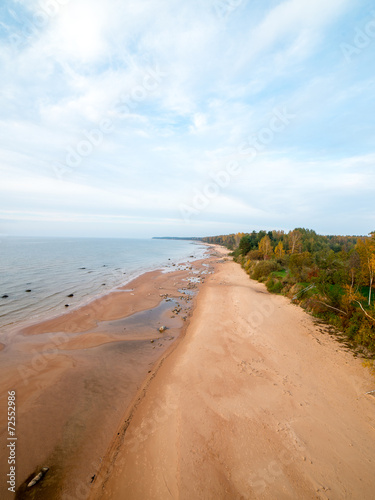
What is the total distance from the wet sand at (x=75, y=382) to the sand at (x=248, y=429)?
3.41 ft

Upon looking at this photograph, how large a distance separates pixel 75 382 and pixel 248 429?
9.37m

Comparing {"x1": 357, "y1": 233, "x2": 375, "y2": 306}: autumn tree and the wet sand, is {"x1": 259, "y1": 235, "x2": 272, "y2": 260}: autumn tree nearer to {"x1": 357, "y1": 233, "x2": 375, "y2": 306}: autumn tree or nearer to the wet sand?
{"x1": 357, "y1": 233, "x2": 375, "y2": 306}: autumn tree

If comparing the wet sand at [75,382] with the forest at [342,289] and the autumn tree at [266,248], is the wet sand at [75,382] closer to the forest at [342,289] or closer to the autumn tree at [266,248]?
the forest at [342,289]

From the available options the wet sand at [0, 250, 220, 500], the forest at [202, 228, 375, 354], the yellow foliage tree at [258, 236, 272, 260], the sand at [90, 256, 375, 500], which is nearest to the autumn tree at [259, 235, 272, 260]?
the yellow foliage tree at [258, 236, 272, 260]

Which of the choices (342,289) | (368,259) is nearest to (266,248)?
(342,289)

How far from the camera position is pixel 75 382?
34.8 ft

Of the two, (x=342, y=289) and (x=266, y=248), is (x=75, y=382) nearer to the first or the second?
(x=342, y=289)

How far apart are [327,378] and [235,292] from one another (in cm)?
1583

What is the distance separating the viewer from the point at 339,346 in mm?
13578

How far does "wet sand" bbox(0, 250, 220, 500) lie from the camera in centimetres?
682

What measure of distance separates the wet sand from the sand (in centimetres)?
104

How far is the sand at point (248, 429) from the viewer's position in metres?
6.03

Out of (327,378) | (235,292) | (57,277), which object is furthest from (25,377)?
(57,277)

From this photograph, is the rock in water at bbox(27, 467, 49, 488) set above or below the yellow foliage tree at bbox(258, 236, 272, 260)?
below
